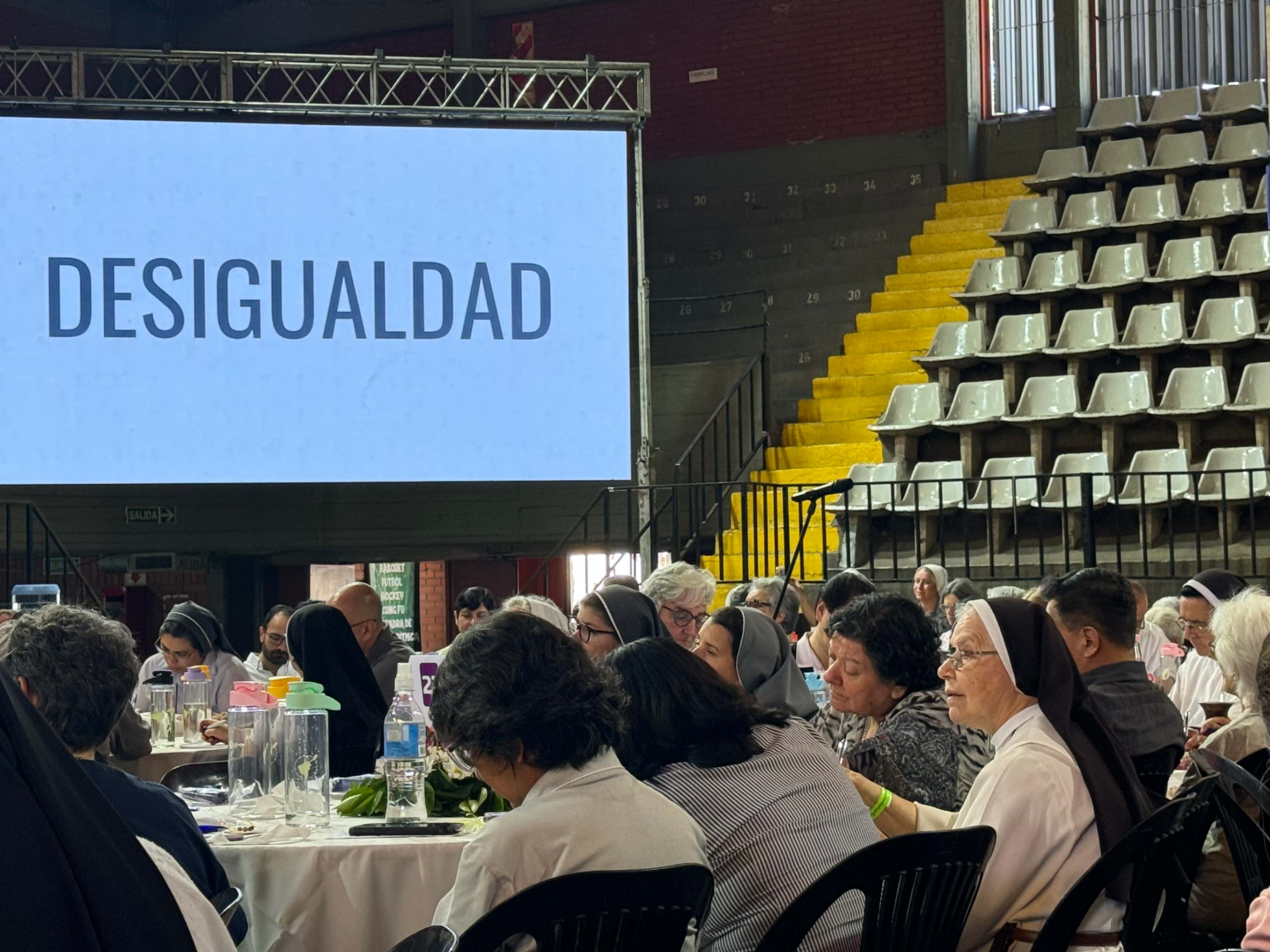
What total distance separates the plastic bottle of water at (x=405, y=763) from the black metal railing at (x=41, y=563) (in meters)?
6.65

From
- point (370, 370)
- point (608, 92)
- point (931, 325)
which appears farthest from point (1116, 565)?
point (608, 92)

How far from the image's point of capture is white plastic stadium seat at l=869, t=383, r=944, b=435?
1091 centimetres

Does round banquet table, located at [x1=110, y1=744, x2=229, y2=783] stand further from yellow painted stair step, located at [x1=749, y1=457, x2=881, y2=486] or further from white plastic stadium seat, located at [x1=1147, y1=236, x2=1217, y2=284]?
white plastic stadium seat, located at [x1=1147, y1=236, x2=1217, y2=284]

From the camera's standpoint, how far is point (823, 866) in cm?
278

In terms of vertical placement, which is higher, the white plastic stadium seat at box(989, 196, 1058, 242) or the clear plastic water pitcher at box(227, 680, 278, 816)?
the white plastic stadium seat at box(989, 196, 1058, 242)

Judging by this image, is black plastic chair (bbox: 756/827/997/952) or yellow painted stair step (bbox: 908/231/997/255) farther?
yellow painted stair step (bbox: 908/231/997/255)

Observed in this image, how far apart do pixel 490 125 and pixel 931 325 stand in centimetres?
398

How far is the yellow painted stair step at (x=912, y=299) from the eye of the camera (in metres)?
12.5

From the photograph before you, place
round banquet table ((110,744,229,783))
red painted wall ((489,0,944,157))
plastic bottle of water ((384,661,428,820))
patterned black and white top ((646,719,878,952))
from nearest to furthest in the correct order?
1. patterned black and white top ((646,719,878,952))
2. plastic bottle of water ((384,661,428,820))
3. round banquet table ((110,744,229,783))
4. red painted wall ((489,0,944,157))

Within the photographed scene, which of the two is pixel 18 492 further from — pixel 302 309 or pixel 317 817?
pixel 317 817

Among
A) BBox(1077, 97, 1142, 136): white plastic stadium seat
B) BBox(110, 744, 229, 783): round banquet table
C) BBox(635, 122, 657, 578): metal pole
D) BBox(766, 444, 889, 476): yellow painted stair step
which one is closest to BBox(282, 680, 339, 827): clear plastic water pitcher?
BBox(110, 744, 229, 783): round banquet table

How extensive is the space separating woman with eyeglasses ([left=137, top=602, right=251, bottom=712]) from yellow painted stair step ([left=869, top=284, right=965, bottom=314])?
23.6 ft

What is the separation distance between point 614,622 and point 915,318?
26.3 ft

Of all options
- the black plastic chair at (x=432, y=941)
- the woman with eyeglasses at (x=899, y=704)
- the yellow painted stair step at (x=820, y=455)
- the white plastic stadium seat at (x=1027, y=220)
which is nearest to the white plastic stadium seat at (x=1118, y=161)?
the white plastic stadium seat at (x=1027, y=220)
